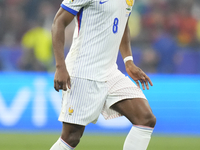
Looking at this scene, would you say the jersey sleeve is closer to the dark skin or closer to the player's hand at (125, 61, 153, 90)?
the dark skin

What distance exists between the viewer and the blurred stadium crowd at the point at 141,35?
375 inches

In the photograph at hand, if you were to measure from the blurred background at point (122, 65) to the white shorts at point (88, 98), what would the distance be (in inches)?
108

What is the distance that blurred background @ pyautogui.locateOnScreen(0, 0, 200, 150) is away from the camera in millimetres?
7934

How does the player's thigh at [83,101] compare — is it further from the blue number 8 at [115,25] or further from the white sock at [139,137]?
the blue number 8 at [115,25]

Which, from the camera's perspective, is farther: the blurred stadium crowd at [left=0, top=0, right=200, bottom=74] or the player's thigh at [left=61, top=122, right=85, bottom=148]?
the blurred stadium crowd at [left=0, top=0, right=200, bottom=74]

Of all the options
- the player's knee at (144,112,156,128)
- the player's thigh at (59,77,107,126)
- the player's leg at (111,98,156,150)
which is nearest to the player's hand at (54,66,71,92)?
the player's thigh at (59,77,107,126)

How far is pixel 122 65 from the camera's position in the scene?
30.8 feet

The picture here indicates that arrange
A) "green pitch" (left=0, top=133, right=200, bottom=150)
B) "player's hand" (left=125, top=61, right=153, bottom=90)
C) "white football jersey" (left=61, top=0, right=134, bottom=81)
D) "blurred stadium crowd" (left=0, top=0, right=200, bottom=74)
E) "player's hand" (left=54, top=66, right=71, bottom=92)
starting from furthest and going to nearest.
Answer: "blurred stadium crowd" (left=0, top=0, right=200, bottom=74) < "green pitch" (left=0, top=133, right=200, bottom=150) < "player's hand" (left=125, top=61, right=153, bottom=90) < "white football jersey" (left=61, top=0, right=134, bottom=81) < "player's hand" (left=54, top=66, right=71, bottom=92)

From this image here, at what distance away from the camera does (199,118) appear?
8.00 metres

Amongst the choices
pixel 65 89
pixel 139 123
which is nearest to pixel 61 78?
pixel 65 89

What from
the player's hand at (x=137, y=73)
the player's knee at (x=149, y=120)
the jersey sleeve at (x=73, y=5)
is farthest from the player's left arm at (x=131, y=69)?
the jersey sleeve at (x=73, y=5)

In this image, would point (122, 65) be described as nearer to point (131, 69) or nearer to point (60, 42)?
point (131, 69)

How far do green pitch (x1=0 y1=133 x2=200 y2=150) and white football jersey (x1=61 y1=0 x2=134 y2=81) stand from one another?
2577 mm

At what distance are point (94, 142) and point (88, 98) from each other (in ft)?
10.3
